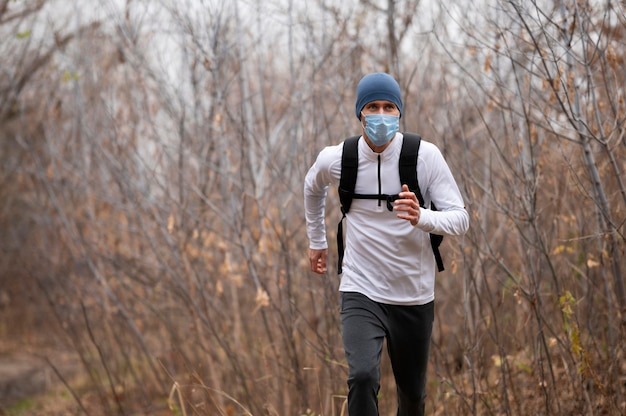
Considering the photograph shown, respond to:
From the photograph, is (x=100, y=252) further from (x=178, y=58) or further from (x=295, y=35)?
(x=295, y=35)

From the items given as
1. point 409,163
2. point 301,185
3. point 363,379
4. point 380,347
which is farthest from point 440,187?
point 301,185

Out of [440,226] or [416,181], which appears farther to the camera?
[416,181]

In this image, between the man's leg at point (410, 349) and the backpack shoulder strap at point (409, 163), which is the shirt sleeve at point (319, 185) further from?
the man's leg at point (410, 349)

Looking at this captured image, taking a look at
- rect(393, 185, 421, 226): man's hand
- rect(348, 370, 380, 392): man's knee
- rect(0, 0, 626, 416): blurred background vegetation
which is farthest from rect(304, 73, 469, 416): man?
rect(0, 0, 626, 416): blurred background vegetation

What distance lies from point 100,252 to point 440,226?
222 inches

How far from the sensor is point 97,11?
25.6ft

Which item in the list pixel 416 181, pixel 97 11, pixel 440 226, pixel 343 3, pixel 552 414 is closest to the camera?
pixel 440 226

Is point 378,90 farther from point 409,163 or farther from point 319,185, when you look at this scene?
point 319,185

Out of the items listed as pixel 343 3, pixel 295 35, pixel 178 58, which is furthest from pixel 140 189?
pixel 343 3

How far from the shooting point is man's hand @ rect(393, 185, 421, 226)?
3078mm

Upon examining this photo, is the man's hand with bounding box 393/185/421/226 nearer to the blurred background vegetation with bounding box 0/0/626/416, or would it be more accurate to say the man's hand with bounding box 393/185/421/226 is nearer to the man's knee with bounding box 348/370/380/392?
the man's knee with bounding box 348/370/380/392

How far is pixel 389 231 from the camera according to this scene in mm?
3492

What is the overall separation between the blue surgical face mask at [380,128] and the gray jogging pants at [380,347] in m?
0.74

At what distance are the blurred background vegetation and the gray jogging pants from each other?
497 mm
